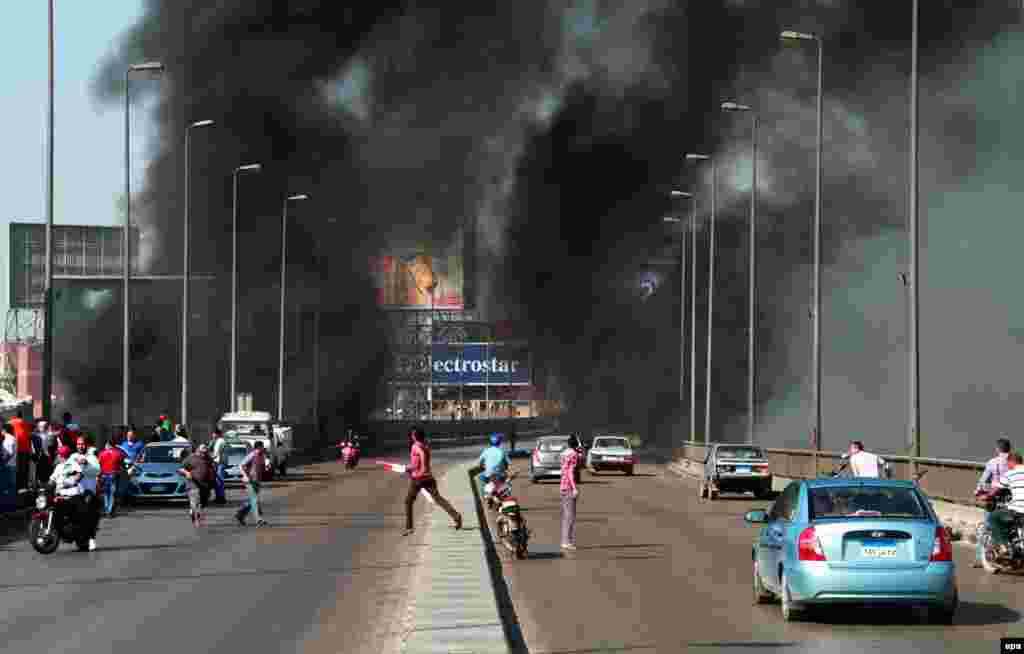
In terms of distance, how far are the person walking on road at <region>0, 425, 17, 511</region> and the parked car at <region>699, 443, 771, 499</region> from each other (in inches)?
770

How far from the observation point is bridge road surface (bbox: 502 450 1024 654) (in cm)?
1596

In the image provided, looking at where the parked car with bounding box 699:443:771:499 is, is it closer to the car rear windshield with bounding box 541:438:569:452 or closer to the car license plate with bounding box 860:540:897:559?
the car rear windshield with bounding box 541:438:569:452

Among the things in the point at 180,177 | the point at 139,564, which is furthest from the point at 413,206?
the point at 139,564

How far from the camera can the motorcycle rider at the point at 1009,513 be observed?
2381 centimetres

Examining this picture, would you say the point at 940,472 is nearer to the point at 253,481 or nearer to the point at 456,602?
the point at 253,481

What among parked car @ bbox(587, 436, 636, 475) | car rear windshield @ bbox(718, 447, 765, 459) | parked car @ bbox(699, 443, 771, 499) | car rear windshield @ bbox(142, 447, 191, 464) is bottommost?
parked car @ bbox(587, 436, 636, 475)

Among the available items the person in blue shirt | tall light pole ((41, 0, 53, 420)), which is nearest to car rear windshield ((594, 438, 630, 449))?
tall light pole ((41, 0, 53, 420))

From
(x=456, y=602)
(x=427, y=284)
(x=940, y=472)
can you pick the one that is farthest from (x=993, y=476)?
(x=427, y=284)

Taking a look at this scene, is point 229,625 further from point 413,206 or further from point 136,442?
point 413,206

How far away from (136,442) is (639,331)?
82773 millimetres

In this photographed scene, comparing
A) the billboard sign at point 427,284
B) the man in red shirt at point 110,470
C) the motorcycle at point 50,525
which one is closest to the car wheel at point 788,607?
the motorcycle at point 50,525

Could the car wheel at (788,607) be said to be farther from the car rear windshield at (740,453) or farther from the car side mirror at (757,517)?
the car rear windshield at (740,453)

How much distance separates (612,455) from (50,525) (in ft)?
138

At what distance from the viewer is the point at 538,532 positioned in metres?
33.7
